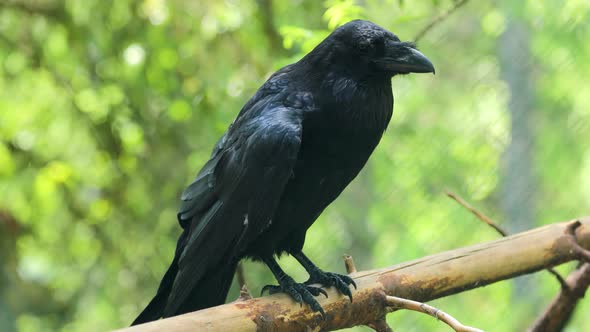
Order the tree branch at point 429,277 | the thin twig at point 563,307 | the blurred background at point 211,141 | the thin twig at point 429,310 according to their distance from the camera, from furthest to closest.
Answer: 1. the blurred background at point 211,141
2. the thin twig at point 563,307
3. the tree branch at point 429,277
4. the thin twig at point 429,310

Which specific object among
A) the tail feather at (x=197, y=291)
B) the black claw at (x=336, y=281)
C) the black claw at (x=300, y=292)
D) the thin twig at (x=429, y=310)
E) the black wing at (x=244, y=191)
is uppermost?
the black wing at (x=244, y=191)

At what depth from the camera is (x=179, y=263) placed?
2.08 metres

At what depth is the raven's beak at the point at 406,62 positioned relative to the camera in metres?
2.12

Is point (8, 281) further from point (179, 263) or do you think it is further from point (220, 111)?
point (179, 263)

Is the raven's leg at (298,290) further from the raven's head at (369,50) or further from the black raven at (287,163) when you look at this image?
the raven's head at (369,50)

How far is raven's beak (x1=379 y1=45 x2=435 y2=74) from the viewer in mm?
2125

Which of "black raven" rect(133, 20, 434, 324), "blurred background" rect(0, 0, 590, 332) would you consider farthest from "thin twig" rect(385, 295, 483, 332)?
"blurred background" rect(0, 0, 590, 332)

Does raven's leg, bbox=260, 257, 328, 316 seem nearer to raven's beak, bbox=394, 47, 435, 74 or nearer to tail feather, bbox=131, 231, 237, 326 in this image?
→ tail feather, bbox=131, 231, 237, 326

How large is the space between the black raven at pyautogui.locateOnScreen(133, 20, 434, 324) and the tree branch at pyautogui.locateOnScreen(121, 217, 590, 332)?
5cm

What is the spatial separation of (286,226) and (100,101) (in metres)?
1.51

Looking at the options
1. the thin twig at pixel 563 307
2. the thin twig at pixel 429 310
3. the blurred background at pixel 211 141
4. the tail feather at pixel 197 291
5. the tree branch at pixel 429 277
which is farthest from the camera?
the blurred background at pixel 211 141

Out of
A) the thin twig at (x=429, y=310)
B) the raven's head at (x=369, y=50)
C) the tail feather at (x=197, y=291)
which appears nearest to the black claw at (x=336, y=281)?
the thin twig at (x=429, y=310)

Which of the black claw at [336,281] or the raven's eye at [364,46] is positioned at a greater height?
the raven's eye at [364,46]

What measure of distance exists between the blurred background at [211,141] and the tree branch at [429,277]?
1.18 meters
